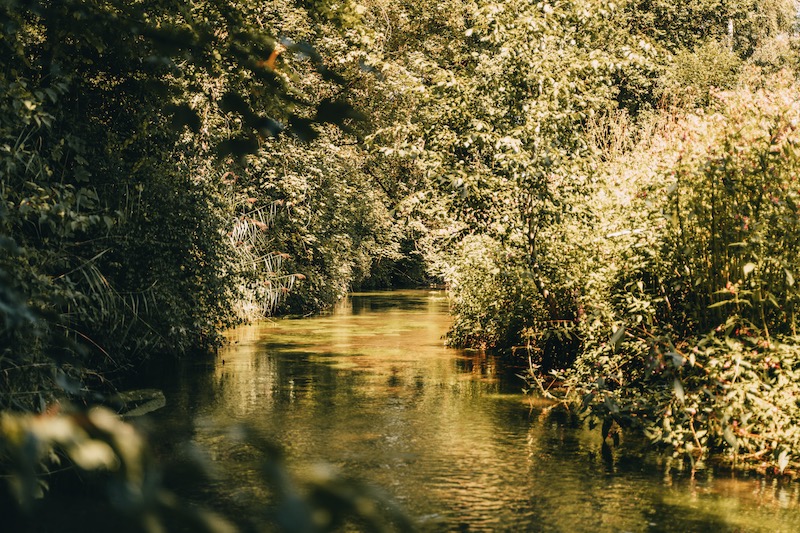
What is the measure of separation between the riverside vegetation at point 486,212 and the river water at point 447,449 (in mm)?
564

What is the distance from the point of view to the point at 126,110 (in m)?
12.1

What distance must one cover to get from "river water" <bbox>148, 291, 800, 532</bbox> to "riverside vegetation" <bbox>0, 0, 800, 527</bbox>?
56 centimetres

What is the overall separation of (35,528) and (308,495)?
661 centimetres

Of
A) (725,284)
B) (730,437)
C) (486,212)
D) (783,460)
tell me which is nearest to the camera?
(783,460)

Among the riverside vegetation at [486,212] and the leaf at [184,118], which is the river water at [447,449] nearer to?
the riverside vegetation at [486,212]

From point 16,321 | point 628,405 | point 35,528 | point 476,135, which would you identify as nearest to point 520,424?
point 628,405

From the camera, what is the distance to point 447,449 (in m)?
9.53

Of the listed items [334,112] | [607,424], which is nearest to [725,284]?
[607,424]

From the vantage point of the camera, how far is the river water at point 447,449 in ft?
24.4

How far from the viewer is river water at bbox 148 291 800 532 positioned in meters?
7.45

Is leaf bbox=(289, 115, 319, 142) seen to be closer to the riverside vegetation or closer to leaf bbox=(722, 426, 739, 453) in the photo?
the riverside vegetation

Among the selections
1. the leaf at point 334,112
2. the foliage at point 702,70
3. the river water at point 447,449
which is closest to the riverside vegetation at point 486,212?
the leaf at point 334,112

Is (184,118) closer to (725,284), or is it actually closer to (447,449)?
(447,449)

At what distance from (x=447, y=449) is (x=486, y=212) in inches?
221
